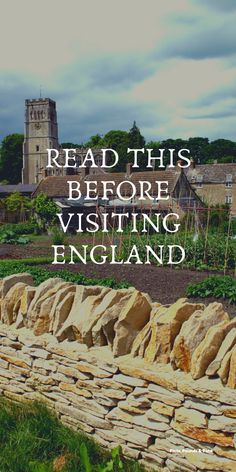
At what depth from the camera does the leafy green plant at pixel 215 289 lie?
37.7 feet

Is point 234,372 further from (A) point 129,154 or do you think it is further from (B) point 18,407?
(A) point 129,154

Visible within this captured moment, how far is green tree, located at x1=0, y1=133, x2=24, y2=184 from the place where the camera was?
98000 mm

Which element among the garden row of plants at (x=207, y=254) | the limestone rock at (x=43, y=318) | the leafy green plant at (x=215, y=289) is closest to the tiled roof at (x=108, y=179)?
the garden row of plants at (x=207, y=254)

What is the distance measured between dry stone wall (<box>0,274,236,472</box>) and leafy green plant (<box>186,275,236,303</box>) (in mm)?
6656

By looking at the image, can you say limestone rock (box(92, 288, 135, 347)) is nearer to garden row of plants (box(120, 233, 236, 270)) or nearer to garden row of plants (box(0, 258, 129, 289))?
garden row of plants (box(0, 258, 129, 289))

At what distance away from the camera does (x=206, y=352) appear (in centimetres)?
388

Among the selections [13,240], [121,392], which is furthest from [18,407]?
[13,240]

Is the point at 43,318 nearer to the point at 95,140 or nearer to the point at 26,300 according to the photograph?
the point at 26,300

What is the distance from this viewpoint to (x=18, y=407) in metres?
5.06

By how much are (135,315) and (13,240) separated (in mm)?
26236

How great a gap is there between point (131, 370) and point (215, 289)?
7869 mm

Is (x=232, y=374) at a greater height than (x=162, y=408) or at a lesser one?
Answer: greater

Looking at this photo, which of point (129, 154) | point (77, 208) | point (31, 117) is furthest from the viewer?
point (31, 117)

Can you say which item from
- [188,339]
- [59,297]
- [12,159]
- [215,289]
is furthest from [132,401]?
[12,159]
